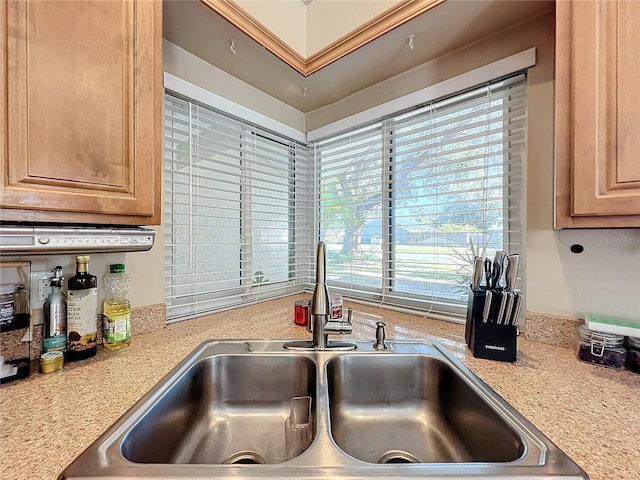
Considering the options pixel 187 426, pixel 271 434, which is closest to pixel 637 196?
pixel 271 434

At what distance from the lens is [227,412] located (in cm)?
84

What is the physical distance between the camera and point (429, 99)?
4.30 feet

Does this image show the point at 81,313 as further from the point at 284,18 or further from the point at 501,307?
the point at 284,18

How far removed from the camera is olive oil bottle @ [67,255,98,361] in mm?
848

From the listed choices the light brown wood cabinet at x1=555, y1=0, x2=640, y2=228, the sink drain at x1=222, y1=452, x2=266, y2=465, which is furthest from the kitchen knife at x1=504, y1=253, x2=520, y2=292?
the sink drain at x1=222, y1=452, x2=266, y2=465

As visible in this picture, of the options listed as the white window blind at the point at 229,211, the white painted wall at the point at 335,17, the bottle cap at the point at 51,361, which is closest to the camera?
the bottle cap at the point at 51,361

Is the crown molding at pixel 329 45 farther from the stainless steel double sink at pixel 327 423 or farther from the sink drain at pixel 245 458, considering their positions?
the sink drain at pixel 245 458

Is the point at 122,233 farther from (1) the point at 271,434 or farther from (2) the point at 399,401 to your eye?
(2) the point at 399,401

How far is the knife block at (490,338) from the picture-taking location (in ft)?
2.77

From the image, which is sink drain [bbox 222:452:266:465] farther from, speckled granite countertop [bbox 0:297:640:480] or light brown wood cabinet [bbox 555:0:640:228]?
light brown wood cabinet [bbox 555:0:640:228]

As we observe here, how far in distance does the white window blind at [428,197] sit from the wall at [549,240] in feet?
0.21

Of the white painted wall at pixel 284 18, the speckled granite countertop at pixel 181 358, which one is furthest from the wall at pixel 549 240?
the white painted wall at pixel 284 18

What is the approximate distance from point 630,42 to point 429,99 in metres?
0.70

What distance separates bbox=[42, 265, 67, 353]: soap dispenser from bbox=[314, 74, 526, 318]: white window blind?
1.28 m
